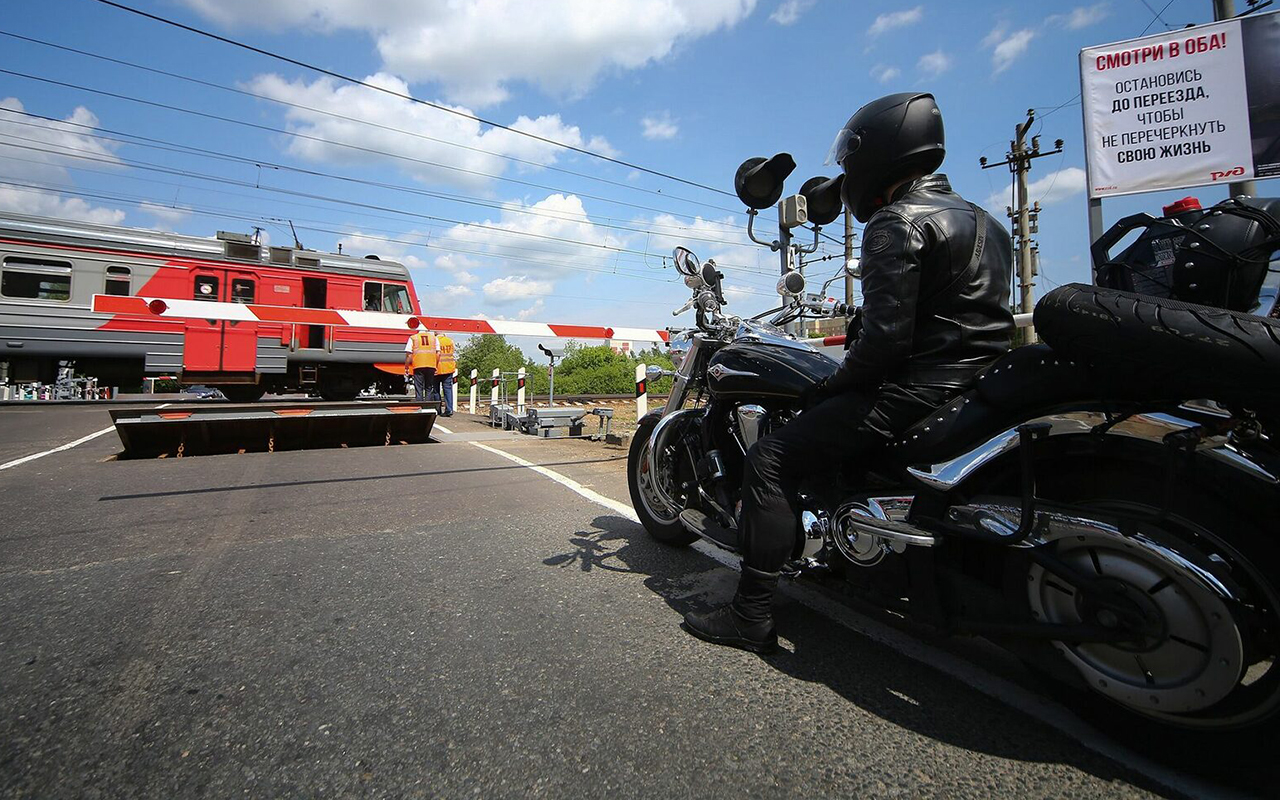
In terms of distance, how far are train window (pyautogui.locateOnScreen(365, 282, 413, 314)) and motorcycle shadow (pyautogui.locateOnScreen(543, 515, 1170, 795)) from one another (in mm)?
12741

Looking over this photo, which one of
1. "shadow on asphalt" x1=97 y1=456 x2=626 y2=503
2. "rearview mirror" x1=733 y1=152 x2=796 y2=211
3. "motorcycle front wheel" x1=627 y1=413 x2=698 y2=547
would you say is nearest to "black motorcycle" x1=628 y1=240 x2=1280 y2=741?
"motorcycle front wheel" x1=627 y1=413 x2=698 y2=547

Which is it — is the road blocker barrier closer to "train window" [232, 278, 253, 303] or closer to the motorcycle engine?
"train window" [232, 278, 253, 303]

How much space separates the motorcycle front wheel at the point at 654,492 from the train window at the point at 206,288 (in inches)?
504

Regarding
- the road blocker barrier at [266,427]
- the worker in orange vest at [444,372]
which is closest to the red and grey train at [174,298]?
the worker in orange vest at [444,372]

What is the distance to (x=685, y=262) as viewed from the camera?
336 cm

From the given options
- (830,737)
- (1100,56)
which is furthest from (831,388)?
(1100,56)

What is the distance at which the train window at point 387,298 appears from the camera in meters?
14.0

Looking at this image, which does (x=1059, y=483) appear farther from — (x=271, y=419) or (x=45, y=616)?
(x=271, y=419)

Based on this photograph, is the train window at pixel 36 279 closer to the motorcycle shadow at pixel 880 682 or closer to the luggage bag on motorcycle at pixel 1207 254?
the motorcycle shadow at pixel 880 682

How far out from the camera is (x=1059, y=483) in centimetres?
167

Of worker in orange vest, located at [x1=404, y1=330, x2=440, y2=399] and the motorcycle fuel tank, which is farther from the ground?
worker in orange vest, located at [x1=404, y1=330, x2=440, y2=399]

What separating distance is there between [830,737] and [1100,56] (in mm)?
6933

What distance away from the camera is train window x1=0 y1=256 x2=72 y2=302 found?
11586mm

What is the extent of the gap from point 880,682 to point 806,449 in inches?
31.8
